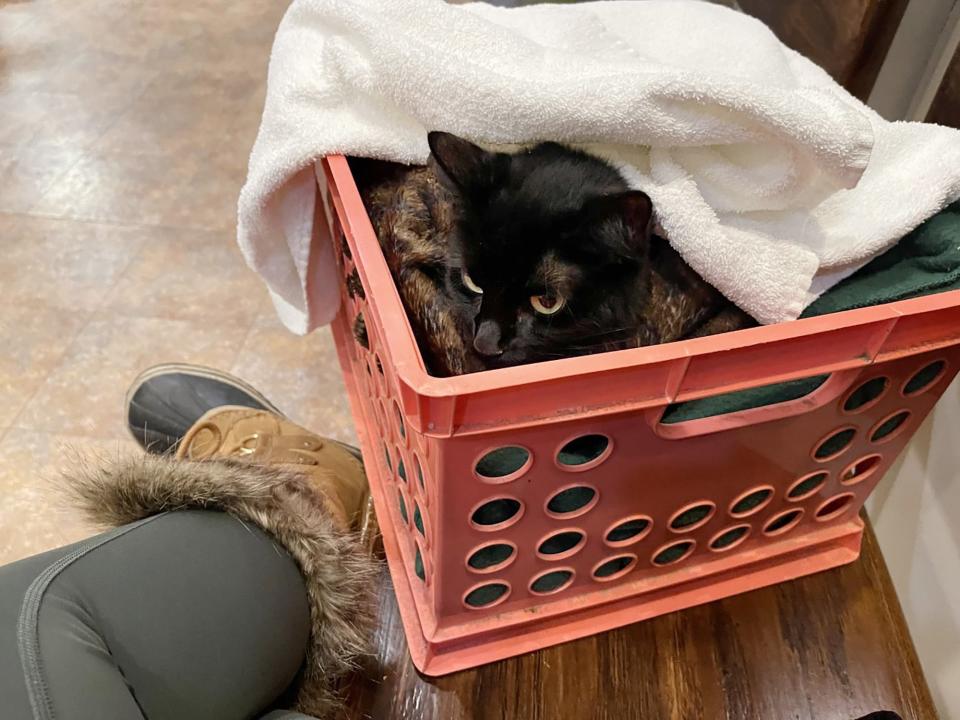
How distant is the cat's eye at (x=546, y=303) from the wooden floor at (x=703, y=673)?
17.8 inches

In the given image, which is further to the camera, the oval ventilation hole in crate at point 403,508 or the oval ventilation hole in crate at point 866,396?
the oval ventilation hole in crate at point 403,508

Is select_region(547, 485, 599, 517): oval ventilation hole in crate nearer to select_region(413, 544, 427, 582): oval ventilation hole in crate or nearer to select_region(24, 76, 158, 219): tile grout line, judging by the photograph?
select_region(413, 544, 427, 582): oval ventilation hole in crate

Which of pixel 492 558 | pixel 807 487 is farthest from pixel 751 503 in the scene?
pixel 492 558

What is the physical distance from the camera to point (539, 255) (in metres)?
0.58

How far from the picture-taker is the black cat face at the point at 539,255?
58 centimetres

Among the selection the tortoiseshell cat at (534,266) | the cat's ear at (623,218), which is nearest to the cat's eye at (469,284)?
the tortoiseshell cat at (534,266)

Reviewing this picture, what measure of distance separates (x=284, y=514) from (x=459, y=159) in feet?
1.29

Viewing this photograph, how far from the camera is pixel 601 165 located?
25.4 inches

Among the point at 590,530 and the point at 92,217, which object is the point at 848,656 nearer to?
the point at 590,530

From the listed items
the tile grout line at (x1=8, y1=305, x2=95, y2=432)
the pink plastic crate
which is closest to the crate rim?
the pink plastic crate

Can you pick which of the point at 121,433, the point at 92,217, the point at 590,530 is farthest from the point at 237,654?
the point at 92,217

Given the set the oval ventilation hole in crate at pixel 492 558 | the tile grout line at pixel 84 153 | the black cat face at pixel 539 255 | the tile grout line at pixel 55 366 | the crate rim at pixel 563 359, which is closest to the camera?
the crate rim at pixel 563 359

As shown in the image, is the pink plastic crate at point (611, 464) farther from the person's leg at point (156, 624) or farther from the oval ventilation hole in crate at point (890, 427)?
the person's leg at point (156, 624)

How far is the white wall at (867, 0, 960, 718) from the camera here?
78cm
